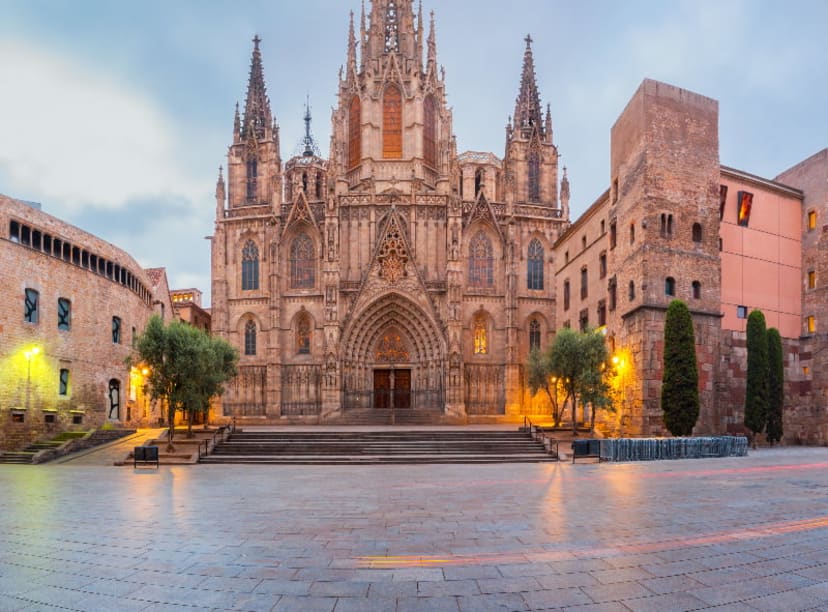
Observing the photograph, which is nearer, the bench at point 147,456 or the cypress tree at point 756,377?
the bench at point 147,456

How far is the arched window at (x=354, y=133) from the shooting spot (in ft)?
160

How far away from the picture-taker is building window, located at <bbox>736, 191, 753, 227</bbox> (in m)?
30.8

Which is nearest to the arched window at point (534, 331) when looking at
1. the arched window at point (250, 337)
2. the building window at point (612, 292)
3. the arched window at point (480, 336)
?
the arched window at point (480, 336)

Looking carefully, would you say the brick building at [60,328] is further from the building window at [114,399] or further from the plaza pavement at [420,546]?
the plaza pavement at [420,546]

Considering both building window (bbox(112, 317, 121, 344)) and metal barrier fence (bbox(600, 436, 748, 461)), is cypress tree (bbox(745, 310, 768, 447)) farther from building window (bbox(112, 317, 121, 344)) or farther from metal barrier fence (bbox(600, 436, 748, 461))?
building window (bbox(112, 317, 121, 344))

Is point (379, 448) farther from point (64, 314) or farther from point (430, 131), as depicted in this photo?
point (430, 131)

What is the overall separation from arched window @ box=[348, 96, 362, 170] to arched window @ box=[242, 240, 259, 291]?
386 inches

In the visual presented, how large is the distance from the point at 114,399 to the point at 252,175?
21.1 m

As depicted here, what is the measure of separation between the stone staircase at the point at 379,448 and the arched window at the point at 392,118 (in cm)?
2720

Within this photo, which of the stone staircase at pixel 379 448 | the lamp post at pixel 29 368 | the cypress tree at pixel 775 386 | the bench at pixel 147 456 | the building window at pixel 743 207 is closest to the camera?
the bench at pixel 147 456

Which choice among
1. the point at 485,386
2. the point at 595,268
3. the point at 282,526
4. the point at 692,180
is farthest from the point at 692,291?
the point at 282,526

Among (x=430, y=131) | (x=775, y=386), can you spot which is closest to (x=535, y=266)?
(x=430, y=131)

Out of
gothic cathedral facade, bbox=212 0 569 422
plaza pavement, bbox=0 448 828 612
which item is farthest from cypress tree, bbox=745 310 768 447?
gothic cathedral facade, bbox=212 0 569 422

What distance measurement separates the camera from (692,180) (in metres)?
29.1
